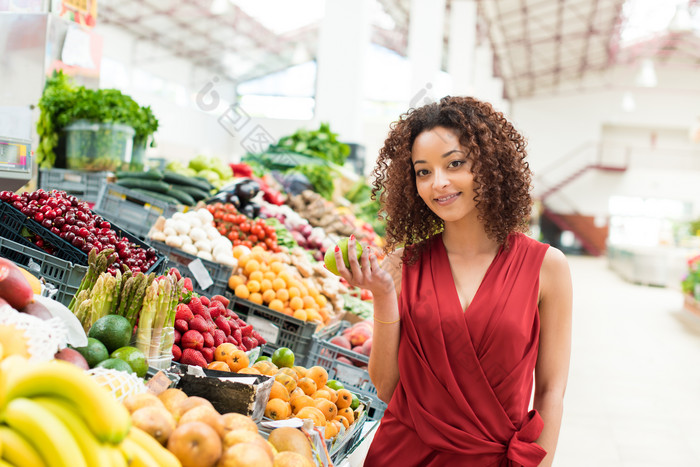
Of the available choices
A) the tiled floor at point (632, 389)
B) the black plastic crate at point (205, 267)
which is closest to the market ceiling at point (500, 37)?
the tiled floor at point (632, 389)

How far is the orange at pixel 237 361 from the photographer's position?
214 cm

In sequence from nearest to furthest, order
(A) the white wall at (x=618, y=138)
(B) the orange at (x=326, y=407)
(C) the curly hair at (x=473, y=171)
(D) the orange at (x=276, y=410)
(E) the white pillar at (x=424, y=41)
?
(C) the curly hair at (x=473, y=171), (D) the orange at (x=276, y=410), (B) the orange at (x=326, y=407), (E) the white pillar at (x=424, y=41), (A) the white wall at (x=618, y=138)

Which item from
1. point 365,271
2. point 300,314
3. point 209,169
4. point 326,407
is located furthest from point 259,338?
point 209,169

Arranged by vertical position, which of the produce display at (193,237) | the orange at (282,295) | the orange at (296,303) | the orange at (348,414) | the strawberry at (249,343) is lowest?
the orange at (348,414)

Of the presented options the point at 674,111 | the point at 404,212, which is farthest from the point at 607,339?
the point at 674,111

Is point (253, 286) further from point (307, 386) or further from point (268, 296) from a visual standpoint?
point (307, 386)

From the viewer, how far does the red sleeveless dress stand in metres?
1.58

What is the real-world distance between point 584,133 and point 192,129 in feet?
50.7

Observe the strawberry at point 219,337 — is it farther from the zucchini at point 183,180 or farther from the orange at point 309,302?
the zucchini at point 183,180

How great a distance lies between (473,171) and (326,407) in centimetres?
94

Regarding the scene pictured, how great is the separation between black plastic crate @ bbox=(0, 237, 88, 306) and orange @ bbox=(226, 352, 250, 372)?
639 millimetres

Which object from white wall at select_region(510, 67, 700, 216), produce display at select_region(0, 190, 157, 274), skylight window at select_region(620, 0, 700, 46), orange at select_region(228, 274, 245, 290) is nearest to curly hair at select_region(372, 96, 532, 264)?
produce display at select_region(0, 190, 157, 274)

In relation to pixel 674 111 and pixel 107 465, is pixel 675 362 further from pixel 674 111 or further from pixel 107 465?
pixel 674 111

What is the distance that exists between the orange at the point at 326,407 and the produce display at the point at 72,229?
915mm
